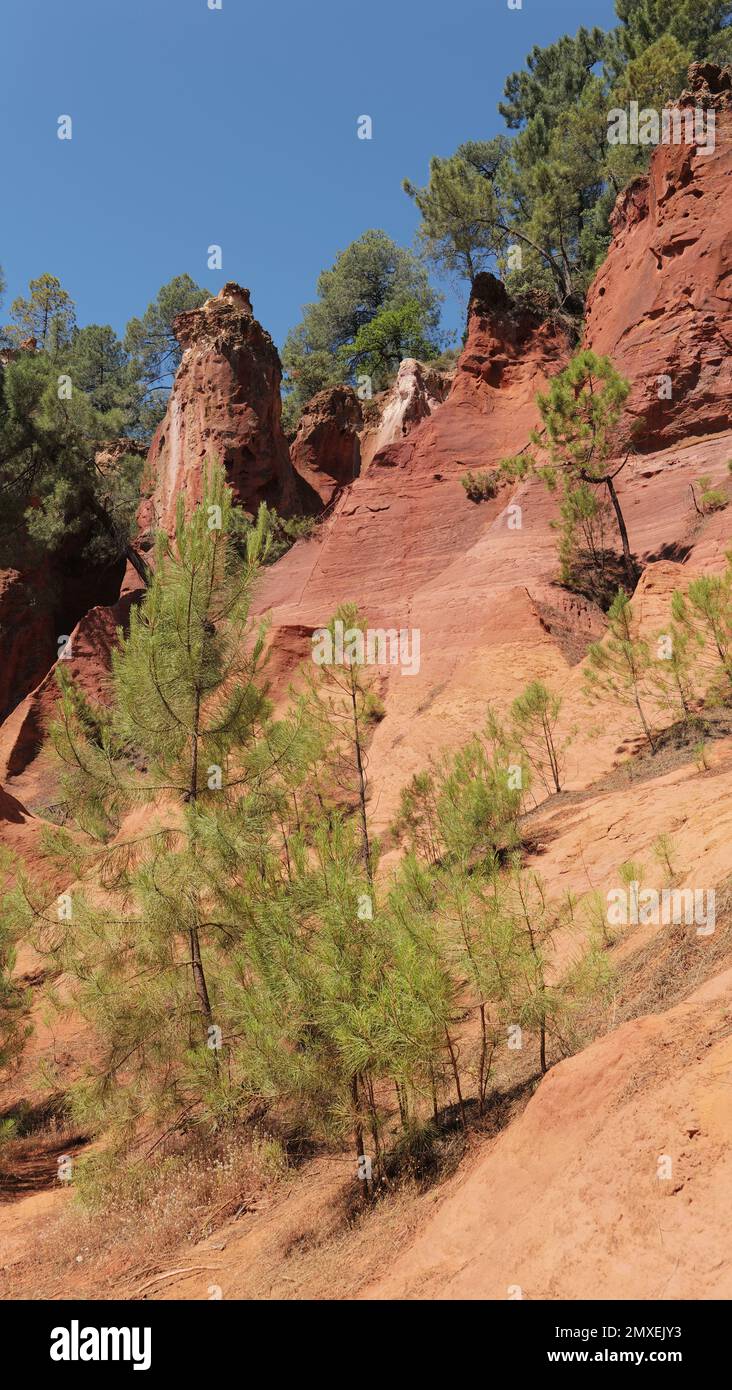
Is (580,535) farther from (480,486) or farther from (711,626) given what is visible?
(711,626)

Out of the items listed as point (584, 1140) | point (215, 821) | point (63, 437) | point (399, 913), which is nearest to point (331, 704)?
point (215, 821)

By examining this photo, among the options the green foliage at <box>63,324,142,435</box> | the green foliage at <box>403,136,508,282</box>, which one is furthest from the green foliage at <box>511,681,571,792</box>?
the green foliage at <box>63,324,142,435</box>

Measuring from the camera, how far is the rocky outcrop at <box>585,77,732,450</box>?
20.7 m

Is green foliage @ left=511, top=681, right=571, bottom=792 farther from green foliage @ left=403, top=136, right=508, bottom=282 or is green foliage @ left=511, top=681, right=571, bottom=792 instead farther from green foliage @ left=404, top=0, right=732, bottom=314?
green foliage @ left=403, top=136, right=508, bottom=282

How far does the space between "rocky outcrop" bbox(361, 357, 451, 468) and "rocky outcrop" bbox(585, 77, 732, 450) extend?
10198 millimetres

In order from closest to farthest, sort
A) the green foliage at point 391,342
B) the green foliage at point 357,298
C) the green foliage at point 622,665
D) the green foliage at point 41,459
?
the green foliage at point 622,665, the green foliage at point 41,459, the green foliage at point 391,342, the green foliage at point 357,298

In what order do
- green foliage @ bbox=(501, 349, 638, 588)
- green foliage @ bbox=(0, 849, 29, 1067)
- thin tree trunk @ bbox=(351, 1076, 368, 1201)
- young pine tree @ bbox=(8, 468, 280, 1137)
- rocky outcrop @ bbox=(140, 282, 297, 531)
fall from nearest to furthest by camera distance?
thin tree trunk @ bbox=(351, 1076, 368, 1201), young pine tree @ bbox=(8, 468, 280, 1137), green foliage @ bbox=(0, 849, 29, 1067), green foliage @ bbox=(501, 349, 638, 588), rocky outcrop @ bbox=(140, 282, 297, 531)

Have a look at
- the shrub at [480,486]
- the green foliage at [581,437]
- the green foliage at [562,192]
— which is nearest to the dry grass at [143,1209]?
the green foliage at [581,437]

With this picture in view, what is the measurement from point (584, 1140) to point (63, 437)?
86.5 ft

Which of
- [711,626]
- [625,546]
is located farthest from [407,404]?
[711,626]

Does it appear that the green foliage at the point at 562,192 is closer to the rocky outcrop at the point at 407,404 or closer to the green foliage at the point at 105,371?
the rocky outcrop at the point at 407,404

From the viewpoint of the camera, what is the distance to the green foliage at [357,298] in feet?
163

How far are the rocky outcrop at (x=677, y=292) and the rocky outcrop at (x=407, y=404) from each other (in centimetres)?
1020
